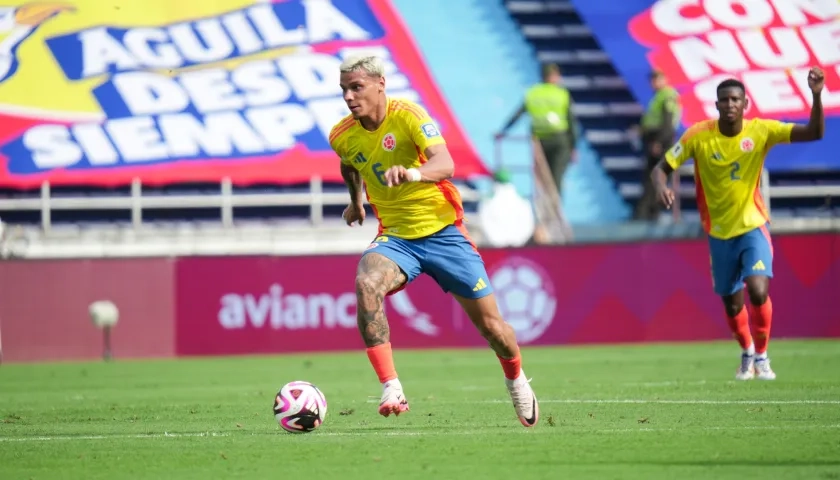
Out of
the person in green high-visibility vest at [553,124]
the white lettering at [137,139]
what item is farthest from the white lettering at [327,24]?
the person in green high-visibility vest at [553,124]

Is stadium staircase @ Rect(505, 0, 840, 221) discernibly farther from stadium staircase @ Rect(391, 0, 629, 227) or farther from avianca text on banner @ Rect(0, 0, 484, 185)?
avianca text on banner @ Rect(0, 0, 484, 185)

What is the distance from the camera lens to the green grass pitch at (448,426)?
270 inches

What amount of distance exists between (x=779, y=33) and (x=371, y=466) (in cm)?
2019

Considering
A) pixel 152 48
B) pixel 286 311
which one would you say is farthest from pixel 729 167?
pixel 152 48

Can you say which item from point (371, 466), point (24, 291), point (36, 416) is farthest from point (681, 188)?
point (371, 466)

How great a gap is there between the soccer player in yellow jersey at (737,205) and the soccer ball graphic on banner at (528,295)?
22.4ft

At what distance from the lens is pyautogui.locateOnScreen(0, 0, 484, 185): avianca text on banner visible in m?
23.6

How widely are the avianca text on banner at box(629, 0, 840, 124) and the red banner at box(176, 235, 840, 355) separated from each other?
234 inches

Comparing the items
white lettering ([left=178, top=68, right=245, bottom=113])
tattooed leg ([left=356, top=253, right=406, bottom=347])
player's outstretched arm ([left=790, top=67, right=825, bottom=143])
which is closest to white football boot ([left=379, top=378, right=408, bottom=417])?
tattooed leg ([left=356, top=253, right=406, bottom=347])

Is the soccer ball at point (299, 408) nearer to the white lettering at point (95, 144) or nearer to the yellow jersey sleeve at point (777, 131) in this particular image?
the yellow jersey sleeve at point (777, 131)

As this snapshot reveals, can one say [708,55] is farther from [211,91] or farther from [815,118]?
[815,118]

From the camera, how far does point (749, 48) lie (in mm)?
25328

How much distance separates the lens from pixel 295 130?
24.2m

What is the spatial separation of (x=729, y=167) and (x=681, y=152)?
1.40 feet
